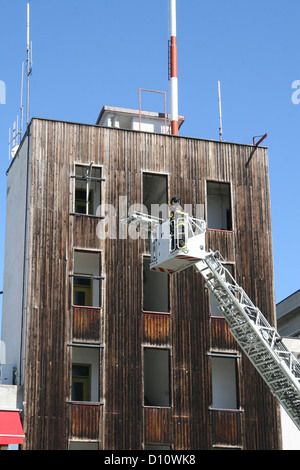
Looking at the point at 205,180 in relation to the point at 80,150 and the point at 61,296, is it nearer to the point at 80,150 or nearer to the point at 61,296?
the point at 80,150

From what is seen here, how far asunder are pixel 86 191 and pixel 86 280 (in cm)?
472

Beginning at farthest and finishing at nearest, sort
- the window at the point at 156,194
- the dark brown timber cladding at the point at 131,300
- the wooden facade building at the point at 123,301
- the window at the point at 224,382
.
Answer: the window at the point at 156,194 < the window at the point at 224,382 < the wooden facade building at the point at 123,301 < the dark brown timber cladding at the point at 131,300

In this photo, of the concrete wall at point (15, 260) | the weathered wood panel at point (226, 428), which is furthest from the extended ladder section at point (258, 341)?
the concrete wall at point (15, 260)

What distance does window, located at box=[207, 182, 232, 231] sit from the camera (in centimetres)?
5266

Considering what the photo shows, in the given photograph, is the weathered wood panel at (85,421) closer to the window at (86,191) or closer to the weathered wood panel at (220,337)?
the weathered wood panel at (220,337)

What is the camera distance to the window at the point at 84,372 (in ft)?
157

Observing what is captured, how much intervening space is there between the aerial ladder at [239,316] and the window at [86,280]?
855 cm

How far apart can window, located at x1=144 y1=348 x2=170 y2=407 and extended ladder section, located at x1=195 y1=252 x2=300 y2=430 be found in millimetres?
8535

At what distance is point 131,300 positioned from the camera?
47.8 meters

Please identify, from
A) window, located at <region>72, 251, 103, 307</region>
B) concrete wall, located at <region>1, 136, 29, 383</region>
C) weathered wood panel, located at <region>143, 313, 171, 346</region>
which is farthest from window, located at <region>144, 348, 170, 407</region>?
concrete wall, located at <region>1, 136, 29, 383</region>

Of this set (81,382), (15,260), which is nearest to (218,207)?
(15,260)

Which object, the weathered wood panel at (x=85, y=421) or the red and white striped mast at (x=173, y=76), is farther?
the red and white striped mast at (x=173, y=76)

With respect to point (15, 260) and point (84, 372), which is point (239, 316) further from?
point (15, 260)
